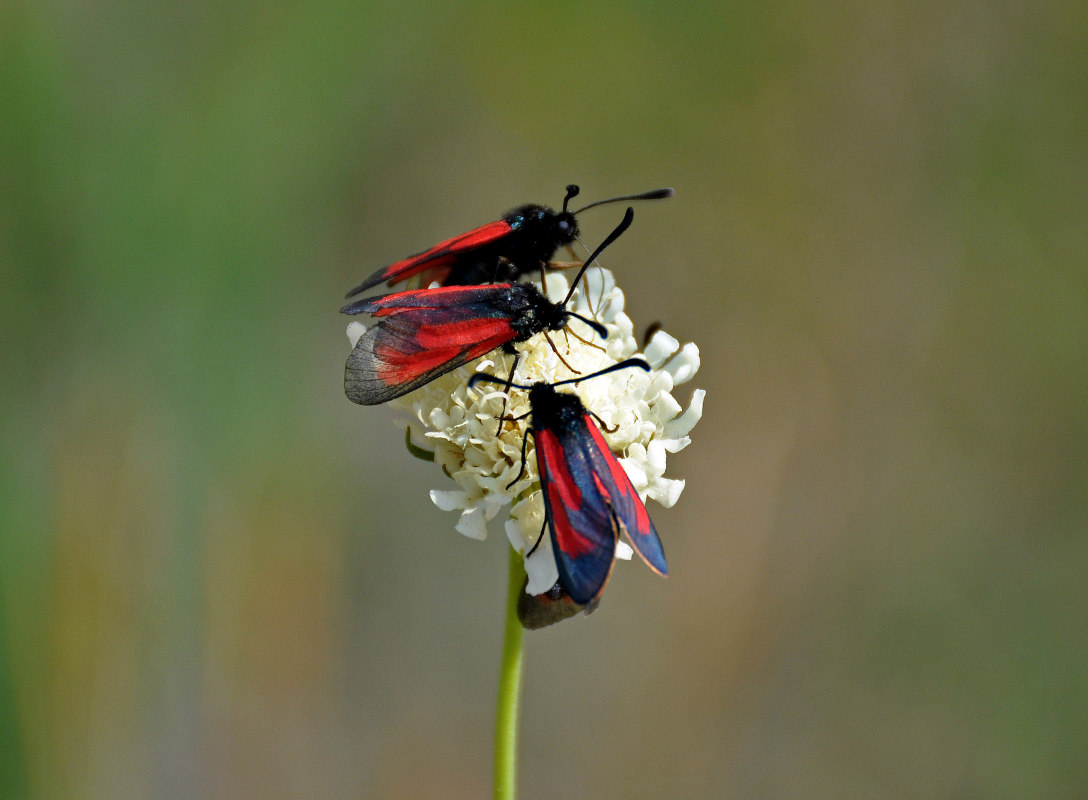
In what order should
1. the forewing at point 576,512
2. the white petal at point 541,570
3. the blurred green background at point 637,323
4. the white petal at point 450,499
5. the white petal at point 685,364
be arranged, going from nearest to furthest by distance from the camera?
the forewing at point 576,512
the white petal at point 541,570
the white petal at point 450,499
the white petal at point 685,364
the blurred green background at point 637,323

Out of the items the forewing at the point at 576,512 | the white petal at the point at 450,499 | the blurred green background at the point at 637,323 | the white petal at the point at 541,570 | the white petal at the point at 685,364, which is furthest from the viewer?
the blurred green background at the point at 637,323

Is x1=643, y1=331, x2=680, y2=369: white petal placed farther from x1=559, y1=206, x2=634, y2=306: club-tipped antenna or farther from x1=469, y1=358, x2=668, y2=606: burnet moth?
x1=469, y1=358, x2=668, y2=606: burnet moth

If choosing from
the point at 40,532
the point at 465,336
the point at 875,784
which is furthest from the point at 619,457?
the point at 875,784

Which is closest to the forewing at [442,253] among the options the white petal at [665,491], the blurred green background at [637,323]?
the white petal at [665,491]

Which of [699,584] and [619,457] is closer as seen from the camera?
[619,457]

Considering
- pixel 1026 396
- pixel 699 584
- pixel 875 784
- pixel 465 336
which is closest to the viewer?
pixel 465 336

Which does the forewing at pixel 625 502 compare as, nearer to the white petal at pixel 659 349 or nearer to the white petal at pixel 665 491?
the white petal at pixel 665 491

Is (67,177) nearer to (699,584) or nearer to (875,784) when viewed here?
(699,584)
